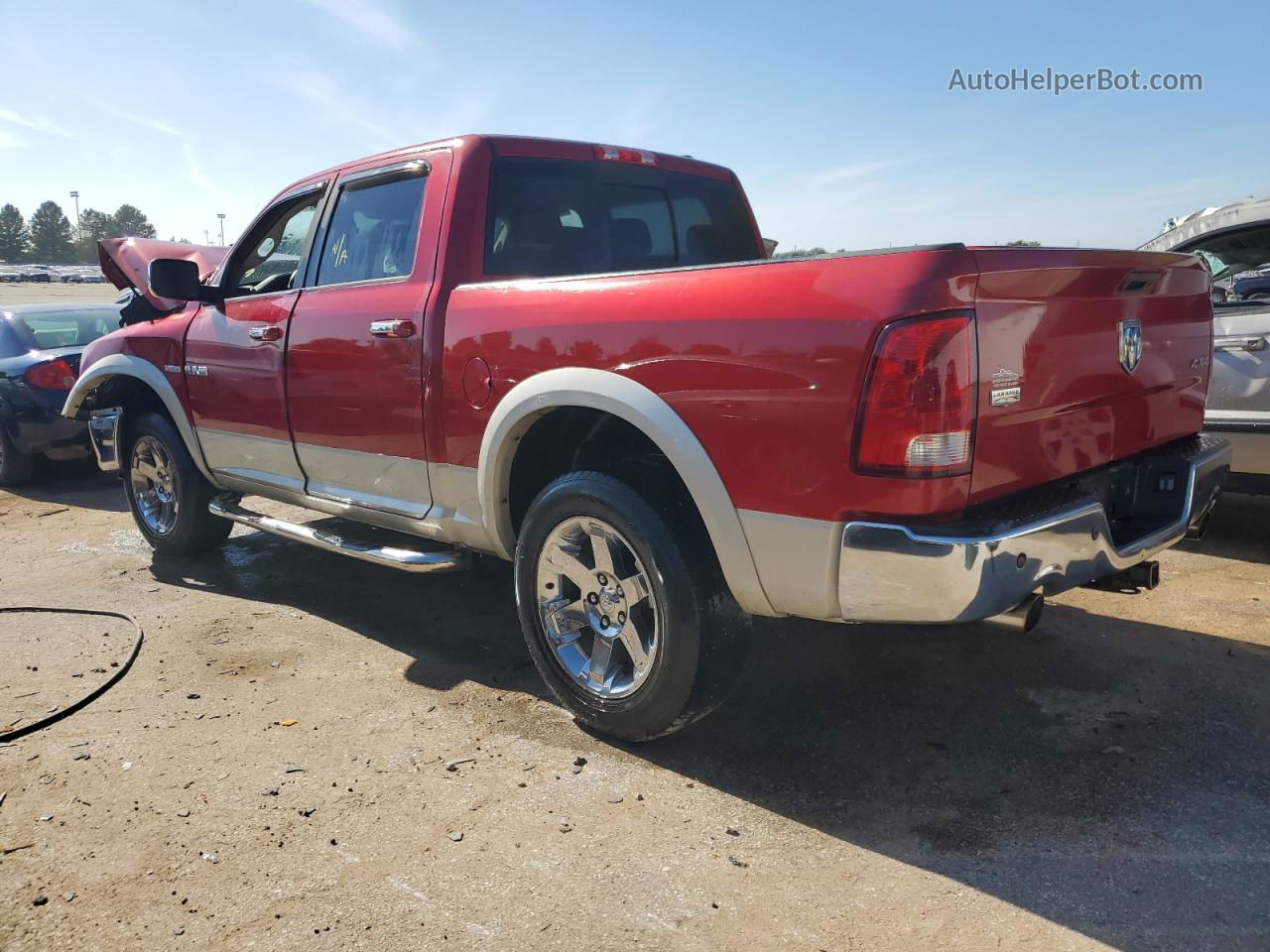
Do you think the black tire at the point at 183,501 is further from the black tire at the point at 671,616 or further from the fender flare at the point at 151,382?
the black tire at the point at 671,616

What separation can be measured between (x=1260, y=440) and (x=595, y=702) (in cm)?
355

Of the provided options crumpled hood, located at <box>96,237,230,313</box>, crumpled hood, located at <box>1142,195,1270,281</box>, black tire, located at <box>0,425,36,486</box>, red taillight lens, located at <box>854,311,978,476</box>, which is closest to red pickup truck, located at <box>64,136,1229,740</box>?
red taillight lens, located at <box>854,311,978,476</box>

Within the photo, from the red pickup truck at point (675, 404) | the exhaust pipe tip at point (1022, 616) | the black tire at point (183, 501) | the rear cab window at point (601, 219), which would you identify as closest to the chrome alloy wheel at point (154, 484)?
the black tire at point (183, 501)

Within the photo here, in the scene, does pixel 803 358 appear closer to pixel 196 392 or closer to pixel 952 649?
pixel 952 649

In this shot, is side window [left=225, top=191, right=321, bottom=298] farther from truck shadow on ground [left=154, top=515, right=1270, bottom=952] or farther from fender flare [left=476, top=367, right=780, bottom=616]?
fender flare [left=476, top=367, right=780, bottom=616]

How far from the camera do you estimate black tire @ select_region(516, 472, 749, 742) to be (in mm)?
2850

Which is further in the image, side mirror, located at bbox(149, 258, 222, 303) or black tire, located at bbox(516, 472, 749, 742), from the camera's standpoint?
side mirror, located at bbox(149, 258, 222, 303)

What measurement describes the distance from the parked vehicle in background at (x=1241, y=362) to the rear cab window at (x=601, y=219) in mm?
2128

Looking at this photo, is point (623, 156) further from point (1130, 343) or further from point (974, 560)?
point (974, 560)

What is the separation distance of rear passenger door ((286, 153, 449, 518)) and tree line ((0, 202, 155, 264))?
12253 cm

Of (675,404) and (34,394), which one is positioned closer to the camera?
(675,404)

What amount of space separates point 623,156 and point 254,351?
6.37 ft

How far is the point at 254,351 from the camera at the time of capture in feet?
14.8

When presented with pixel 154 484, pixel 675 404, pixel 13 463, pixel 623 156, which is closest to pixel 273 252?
pixel 154 484
